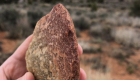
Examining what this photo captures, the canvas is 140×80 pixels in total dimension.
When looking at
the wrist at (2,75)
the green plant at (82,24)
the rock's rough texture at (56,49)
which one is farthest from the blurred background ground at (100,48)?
the rock's rough texture at (56,49)

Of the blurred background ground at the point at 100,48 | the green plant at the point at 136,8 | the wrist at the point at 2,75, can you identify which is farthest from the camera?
the green plant at the point at 136,8

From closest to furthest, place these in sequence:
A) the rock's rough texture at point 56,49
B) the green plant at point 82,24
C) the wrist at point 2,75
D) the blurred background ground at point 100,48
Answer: the rock's rough texture at point 56,49, the wrist at point 2,75, the blurred background ground at point 100,48, the green plant at point 82,24

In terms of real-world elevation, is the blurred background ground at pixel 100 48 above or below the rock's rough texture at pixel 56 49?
below

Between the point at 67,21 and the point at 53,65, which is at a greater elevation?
the point at 67,21

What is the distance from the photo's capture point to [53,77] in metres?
1.38

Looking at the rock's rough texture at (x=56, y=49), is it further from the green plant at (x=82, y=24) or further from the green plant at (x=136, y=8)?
the green plant at (x=136, y=8)

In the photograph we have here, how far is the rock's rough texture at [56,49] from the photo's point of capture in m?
1.23

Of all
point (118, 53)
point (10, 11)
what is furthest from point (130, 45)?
point (10, 11)

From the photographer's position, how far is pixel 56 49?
4.22 feet

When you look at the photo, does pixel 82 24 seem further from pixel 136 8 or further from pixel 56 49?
pixel 56 49

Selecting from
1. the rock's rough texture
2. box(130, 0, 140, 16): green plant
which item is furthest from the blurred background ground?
box(130, 0, 140, 16): green plant

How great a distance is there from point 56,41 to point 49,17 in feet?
0.95

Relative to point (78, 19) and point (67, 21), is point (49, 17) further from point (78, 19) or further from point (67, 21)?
point (78, 19)

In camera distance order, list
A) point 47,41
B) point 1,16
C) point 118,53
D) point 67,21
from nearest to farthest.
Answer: point 67,21 < point 47,41 < point 118,53 < point 1,16
